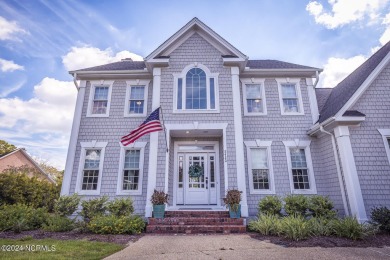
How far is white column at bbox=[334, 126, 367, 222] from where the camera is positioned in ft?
23.2

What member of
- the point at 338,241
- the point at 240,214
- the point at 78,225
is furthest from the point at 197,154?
the point at 338,241

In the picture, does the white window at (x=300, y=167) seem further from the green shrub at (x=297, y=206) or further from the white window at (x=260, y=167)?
the green shrub at (x=297, y=206)

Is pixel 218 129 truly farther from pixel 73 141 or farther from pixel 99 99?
pixel 73 141

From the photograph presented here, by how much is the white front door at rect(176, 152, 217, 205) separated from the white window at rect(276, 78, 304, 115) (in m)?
4.26

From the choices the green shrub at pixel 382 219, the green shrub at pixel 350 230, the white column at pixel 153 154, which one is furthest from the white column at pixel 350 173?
the white column at pixel 153 154

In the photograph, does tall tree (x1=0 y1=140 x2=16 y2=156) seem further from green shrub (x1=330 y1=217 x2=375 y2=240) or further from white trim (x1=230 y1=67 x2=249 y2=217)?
green shrub (x1=330 y1=217 x2=375 y2=240)

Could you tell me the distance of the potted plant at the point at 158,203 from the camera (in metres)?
7.17

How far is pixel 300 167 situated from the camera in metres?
9.09

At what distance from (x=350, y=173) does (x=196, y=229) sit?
6.00 meters

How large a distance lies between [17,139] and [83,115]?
28149 mm

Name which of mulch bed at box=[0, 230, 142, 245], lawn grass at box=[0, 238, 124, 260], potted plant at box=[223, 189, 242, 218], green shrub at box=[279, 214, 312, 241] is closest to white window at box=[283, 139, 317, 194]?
potted plant at box=[223, 189, 242, 218]

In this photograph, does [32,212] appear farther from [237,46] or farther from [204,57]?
[237,46]

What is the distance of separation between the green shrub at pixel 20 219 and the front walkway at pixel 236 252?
4.42 metres

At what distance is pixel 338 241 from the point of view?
5.10m
